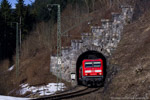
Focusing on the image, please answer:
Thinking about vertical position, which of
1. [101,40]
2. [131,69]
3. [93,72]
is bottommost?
[93,72]

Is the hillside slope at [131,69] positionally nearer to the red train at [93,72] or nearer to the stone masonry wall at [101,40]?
the stone masonry wall at [101,40]

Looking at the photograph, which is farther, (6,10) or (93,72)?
(6,10)

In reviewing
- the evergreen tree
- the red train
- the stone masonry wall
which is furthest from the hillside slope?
the evergreen tree

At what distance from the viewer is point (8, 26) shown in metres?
64.8

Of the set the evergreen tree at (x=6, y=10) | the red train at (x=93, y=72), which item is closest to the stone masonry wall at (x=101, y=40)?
the red train at (x=93, y=72)

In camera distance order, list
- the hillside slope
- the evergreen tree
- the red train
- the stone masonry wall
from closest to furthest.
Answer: the hillside slope < the red train < the stone masonry wall < the evergreen tree

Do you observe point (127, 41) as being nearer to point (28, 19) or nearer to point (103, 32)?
point (103, 32)

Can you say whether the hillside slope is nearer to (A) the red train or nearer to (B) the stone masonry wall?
(B) the stone masonry wall

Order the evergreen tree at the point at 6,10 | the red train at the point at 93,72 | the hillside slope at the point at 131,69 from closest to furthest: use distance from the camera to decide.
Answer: the hillside slope at the point at 131,69, the red train at the point at 93,72, the evergreen tree at the point at 6,10

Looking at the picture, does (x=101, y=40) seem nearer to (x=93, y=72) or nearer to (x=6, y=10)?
(x=93, y=72)

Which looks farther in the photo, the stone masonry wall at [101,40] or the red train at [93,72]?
the stone masonry wall at [101,40]

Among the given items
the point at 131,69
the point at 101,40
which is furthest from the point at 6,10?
the point at 131,69

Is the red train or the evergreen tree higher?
the evergreen tree

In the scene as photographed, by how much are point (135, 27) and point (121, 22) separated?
3.45 m
